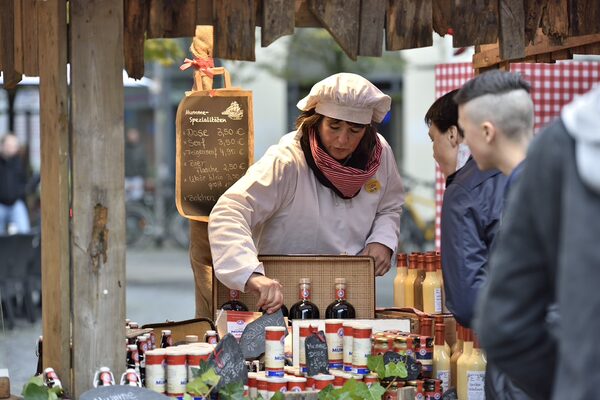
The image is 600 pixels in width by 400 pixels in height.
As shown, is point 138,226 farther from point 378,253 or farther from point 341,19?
point 341,19

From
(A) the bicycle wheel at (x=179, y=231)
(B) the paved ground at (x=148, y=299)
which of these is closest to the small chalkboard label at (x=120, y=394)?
(B) the paved ground at (x=148, y=299)

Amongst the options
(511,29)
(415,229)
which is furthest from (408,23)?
(415,229)

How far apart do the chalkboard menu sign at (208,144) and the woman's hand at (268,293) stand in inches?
50.6

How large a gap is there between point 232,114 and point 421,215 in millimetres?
14391

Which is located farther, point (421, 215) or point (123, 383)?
point (421, 215)

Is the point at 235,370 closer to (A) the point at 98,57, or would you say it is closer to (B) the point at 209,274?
(A) the point at 98,57

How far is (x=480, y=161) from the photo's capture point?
3135 mm

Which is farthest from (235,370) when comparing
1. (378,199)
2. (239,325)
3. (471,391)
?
(378,199)

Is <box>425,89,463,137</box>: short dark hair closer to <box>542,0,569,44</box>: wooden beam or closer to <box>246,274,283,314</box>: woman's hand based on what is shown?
<box>542,0,569,44</box>: wooden beam

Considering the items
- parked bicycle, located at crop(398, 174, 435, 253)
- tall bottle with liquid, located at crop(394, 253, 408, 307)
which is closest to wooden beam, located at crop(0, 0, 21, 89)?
tall bottle with liquid, located at crop(394, 253, 408, 307)

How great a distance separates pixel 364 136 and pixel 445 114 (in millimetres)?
771

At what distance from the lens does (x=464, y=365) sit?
4730 mm

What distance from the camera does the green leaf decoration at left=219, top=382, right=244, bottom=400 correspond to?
393cm

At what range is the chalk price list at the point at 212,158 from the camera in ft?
19.9
